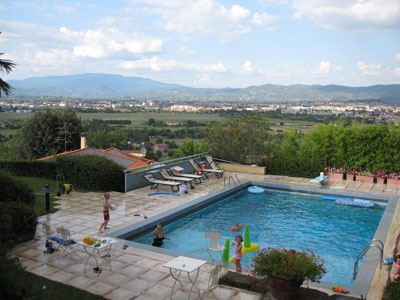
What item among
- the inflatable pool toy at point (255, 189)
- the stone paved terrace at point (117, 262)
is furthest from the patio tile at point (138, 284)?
the inflatable pool toy at point (255, 189)

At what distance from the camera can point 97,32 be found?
27672 millimetres

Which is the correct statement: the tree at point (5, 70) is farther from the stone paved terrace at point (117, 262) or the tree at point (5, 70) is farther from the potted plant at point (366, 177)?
the potted plant at point (366, 177)

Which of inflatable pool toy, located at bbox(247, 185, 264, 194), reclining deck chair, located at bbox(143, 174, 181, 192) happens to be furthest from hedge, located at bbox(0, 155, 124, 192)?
inflatable pool toy, located at bbox(247, 185, 264, 194)

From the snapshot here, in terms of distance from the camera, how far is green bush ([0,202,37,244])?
770 cm

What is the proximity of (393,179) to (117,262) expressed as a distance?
1295 centimetres

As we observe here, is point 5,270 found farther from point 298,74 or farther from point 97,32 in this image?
point 298,74

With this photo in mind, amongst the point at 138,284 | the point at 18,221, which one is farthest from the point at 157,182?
the point at 138,284

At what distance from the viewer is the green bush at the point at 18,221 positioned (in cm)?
770

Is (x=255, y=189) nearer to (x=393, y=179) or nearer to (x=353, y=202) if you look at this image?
(x=353, y=202)

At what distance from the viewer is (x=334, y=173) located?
16.5 m

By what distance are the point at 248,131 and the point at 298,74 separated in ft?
89.4

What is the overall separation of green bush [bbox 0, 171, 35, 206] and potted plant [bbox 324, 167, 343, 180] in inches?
495

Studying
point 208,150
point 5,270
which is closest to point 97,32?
point 208,150

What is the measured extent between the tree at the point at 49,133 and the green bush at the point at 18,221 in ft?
95.9
